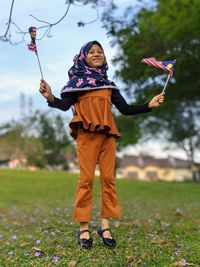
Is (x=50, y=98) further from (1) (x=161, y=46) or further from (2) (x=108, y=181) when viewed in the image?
(1) (x=161, y=46)

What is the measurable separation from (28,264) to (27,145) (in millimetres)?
51939

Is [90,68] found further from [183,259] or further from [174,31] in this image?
[174,31]

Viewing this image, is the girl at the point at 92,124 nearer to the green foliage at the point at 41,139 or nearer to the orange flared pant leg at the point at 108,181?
the orange flared pant leg at the point at 108,181

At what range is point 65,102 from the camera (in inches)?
197

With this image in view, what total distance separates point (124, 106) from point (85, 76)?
55cm

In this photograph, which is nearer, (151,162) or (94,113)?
(94,113)

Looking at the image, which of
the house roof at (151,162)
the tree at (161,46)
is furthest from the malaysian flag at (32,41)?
the house roof at (151,162)

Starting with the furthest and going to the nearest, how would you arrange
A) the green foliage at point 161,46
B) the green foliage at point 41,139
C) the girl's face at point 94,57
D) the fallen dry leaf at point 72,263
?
the green foliage at point 41,139, the green foliage at point 161,46, the girl's face at point 94,57, the fallen dry leaf at point 72,263

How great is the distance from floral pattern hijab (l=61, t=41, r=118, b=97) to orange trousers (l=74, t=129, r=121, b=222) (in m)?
0.47

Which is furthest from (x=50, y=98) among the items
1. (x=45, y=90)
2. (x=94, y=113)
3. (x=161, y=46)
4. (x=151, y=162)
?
(x=151, y=162)

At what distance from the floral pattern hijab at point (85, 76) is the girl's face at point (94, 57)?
32 mm

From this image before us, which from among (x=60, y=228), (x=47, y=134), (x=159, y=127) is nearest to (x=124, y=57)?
(x=60, y=228)

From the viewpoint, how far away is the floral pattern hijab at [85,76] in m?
5.05

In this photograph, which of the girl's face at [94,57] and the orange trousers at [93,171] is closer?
the orange trousers at [93,171]
